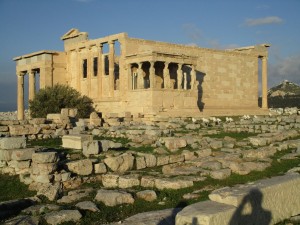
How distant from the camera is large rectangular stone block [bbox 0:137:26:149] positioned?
40.0ft

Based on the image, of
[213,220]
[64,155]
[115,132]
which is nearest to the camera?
[213,220]

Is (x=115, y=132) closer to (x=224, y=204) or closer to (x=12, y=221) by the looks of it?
(x=12, y=221)

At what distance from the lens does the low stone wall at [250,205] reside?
5.51m

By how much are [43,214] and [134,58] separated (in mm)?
22979

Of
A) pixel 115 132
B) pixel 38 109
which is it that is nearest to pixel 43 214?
pixel 115 132

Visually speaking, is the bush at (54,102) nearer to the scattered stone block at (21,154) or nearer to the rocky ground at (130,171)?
the rocky ground at (130,171)

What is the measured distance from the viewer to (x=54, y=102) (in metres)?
29.8

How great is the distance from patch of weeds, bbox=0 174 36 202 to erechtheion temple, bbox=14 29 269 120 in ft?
56.4

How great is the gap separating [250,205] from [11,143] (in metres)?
8.62

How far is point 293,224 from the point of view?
6492 mm

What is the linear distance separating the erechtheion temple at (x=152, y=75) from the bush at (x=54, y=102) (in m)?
2.74

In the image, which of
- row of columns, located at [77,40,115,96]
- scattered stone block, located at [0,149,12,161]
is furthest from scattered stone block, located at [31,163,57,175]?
row of columns, located at [77,40,115,96]

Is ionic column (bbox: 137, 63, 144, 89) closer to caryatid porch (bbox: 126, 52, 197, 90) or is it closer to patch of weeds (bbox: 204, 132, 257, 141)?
caryatid porch (bbox: 126, 52, 197, 90)

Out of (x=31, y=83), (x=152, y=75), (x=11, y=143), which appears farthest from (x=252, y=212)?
(x=31, y=83)
